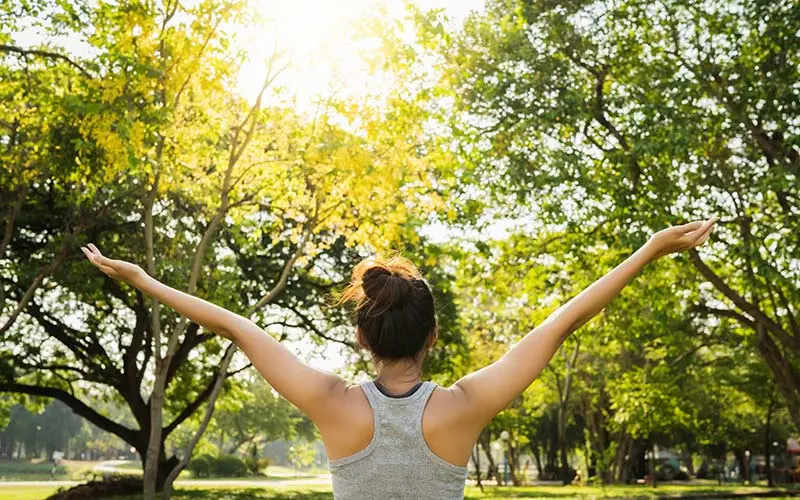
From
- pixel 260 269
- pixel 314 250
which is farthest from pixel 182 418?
pixel 314 250

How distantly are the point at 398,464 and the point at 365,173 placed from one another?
1086 centimetres

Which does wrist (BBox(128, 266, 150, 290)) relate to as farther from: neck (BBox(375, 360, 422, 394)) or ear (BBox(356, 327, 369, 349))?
neck (BBox(375, 360, 422, 394))

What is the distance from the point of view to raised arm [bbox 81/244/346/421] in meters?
2.26

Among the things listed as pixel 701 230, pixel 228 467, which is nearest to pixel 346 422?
pixel 701 230

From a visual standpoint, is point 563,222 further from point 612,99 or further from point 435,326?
point 435,326

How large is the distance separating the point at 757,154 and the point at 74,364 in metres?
21.8

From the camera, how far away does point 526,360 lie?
2.25 metres

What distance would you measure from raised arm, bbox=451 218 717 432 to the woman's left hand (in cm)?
104

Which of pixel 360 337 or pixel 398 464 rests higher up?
pixel 360 337

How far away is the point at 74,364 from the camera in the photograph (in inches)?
1099

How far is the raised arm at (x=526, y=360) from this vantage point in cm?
224

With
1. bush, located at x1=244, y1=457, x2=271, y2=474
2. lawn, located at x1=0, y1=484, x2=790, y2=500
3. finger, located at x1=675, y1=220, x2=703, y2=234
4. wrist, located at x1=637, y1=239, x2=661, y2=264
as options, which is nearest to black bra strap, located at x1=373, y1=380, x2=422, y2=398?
wrist, located at x1=637, y1=239, x2=661, y2=264

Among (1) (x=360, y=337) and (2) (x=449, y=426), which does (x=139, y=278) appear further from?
(2) (x=449, y=426)

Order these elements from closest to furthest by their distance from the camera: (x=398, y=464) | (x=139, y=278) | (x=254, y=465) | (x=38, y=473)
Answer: (x=398, y=464) < (x=139, y=278) < (x=38, y=473) < (x=254, y=465)
